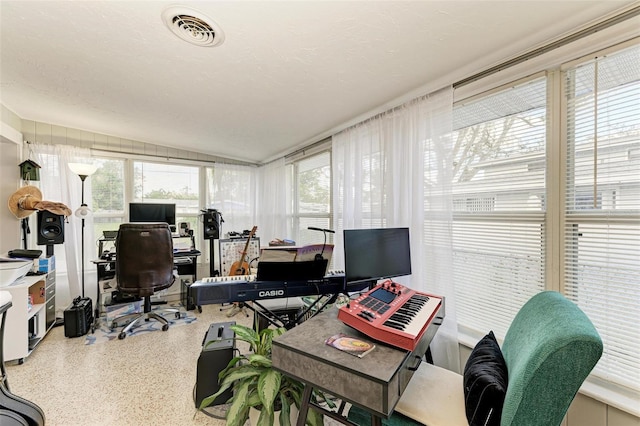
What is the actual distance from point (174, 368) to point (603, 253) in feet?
9.79

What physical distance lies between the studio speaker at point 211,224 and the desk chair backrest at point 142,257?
40.5 inches

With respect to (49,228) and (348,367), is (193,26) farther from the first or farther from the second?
(49,228)

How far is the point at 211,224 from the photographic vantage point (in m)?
3.93

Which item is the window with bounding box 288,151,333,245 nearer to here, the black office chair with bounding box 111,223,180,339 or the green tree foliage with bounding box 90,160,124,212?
the black office chair with bounding box 111,223,180,339

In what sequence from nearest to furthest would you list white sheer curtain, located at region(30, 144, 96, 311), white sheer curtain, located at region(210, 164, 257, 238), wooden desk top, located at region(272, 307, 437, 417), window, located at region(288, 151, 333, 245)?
wooden desk top, located at region(272, 307, 437, 417) → white sheer curtain, located at region(30, 144, 96, 311) → window, located at region(288, 151, 333, 245) → white sheer curtain, located at region(210, 164, 257, 238)

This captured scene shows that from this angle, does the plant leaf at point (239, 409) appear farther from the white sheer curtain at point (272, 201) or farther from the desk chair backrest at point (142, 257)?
the white sheer curtain at point (272, 201)

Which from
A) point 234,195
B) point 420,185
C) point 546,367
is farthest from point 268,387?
point 234,195

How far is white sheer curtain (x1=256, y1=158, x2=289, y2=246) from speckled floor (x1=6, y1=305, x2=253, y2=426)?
6.01 ft

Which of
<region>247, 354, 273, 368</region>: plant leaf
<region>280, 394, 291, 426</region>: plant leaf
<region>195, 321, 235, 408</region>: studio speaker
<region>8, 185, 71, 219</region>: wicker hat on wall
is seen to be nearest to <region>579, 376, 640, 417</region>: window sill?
<region>280, 394, 291, 426</region>: plant leaf

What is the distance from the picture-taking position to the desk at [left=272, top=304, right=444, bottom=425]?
0.87 meters

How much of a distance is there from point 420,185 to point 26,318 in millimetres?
3489

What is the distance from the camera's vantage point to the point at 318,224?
3414mm

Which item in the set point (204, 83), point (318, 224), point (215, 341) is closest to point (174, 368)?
point (215, 341)

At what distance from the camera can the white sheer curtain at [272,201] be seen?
13.1 ft
